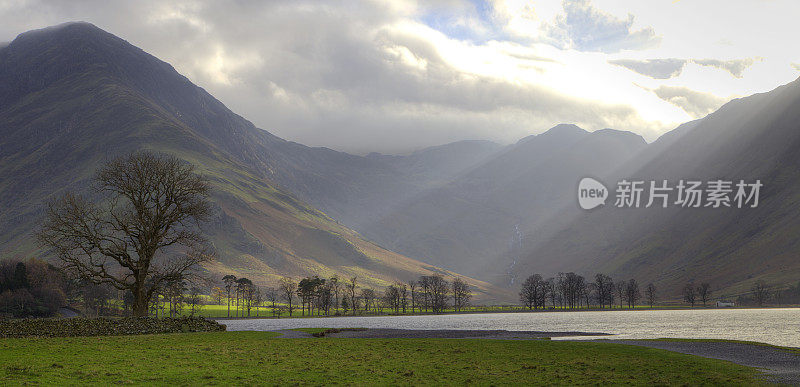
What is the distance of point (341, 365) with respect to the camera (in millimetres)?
41625

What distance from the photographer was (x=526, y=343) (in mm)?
63281

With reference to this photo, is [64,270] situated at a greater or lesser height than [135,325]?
greater

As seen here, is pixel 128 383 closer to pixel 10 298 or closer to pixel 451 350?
pixel 451 350

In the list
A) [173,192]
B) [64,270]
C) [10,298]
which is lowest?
[10,298]

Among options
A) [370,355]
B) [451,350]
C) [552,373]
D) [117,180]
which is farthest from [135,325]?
[552,373]

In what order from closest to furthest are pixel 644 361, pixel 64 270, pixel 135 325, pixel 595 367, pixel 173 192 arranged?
1. pixel 595 367
2. pixel 644 361
3. pixel 135 325
4. pixel 64 270
5. pixel 173 192

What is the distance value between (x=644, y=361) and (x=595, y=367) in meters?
6.96

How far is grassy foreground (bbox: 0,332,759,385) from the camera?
3350 centimetres

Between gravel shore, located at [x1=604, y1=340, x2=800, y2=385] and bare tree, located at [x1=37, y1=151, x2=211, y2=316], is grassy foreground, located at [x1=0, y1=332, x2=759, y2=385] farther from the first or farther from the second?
bare tree, located at [x1=37, y1=151, x2=211, y2=316]

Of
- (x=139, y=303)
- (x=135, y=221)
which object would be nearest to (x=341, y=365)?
(x=139, y=303)

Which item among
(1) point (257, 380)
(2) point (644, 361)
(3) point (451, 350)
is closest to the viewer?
(1) point (257, 380)

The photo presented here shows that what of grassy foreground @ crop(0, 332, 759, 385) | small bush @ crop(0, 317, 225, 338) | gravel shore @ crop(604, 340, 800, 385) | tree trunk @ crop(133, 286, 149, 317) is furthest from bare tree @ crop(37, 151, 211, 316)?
gravel shore @ crop(604, 340, 800, 385)

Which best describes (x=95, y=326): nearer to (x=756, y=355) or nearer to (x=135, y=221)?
(x=135, y=221)

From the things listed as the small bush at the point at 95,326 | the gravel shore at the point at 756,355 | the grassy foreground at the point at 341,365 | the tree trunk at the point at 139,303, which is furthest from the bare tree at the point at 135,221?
the gravel shore at the point at 756,355
